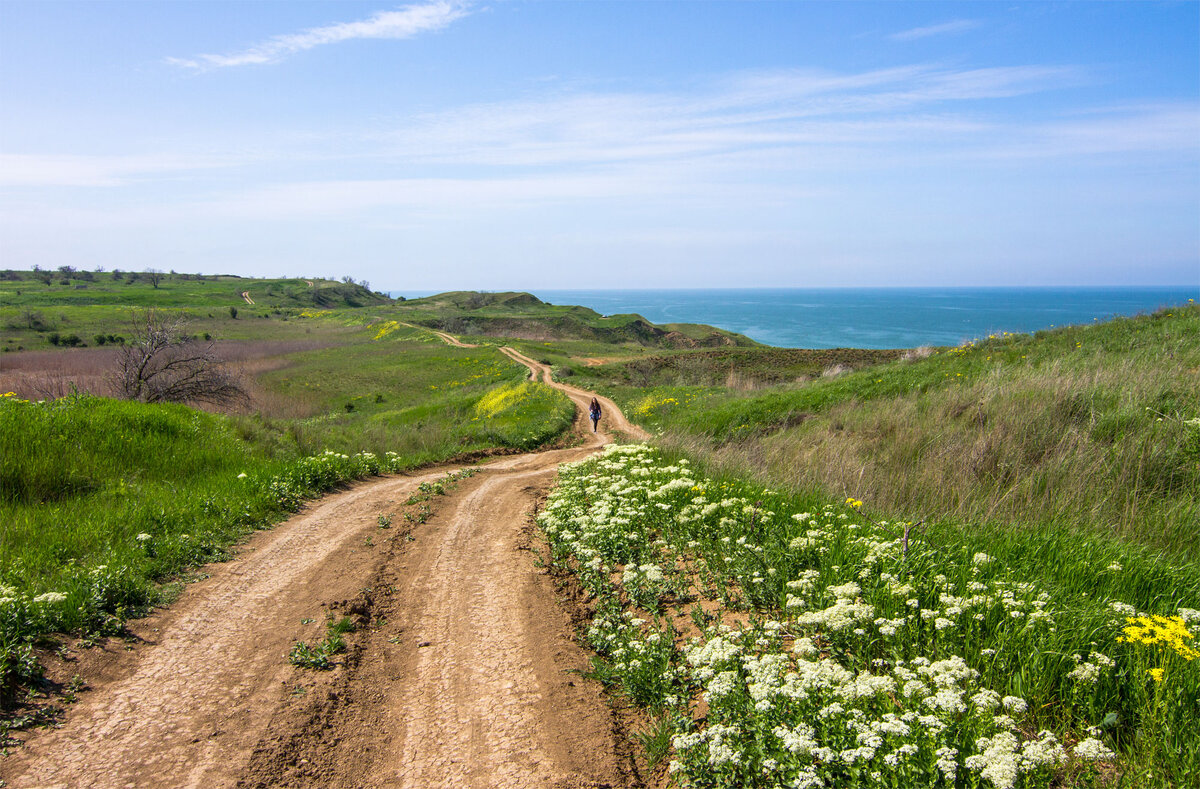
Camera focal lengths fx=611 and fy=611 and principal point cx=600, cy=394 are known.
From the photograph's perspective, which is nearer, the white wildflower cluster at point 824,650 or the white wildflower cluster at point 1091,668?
the white wildflower cluster at point 824,650

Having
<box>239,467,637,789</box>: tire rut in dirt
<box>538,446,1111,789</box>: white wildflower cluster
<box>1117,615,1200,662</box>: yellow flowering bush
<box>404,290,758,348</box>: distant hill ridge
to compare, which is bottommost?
<box>239,467,637,789</box>: tire rut in dirt

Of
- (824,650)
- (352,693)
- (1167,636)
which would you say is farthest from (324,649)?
(1167,636)

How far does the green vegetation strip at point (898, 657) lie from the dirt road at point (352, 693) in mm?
627

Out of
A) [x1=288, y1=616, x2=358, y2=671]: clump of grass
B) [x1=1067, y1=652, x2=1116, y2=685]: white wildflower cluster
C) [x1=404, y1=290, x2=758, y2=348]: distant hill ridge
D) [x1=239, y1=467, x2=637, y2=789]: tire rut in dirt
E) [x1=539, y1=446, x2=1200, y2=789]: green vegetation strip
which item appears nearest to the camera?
[x1=539, y1=446, x2=1200, y2=789]: green vegetation strip

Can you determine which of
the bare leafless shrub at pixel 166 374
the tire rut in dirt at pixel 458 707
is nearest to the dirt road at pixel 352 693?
the tire rut in dirt at pixel 458 707

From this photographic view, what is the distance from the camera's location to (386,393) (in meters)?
43.7

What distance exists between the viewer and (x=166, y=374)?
2706cm

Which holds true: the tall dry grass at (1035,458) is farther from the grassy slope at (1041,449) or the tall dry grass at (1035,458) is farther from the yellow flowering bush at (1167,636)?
the yellow flowering bush at (1167,636)

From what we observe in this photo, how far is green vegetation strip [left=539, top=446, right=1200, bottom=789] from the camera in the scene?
3.17 metres

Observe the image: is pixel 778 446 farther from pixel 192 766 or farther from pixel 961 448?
pixel 192 766

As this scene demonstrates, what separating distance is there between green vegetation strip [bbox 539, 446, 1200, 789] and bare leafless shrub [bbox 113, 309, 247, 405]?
22.9 m

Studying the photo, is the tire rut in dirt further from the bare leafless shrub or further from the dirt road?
the bare leafless shrub

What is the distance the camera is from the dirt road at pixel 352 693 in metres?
3.98

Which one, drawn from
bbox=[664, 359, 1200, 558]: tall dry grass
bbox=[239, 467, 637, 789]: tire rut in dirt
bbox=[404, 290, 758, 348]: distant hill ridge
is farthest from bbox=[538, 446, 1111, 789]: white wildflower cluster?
bbox=[404, 290, 758, 348]: distant hill ridge
